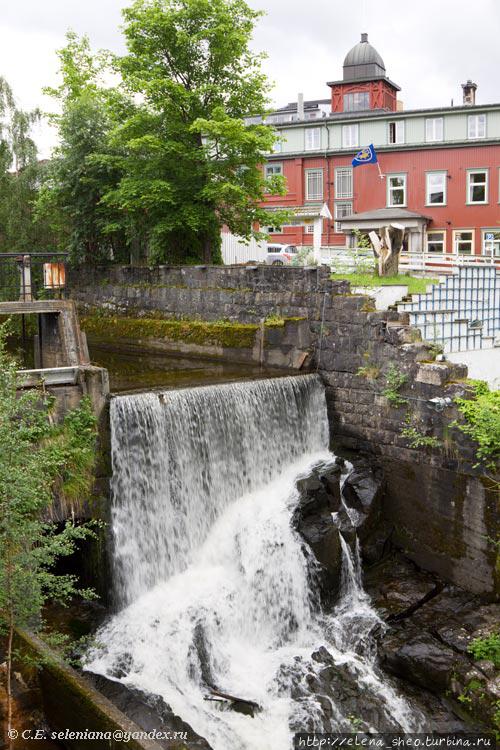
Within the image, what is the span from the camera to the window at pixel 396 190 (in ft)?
113

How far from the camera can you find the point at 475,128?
3294 centimetres

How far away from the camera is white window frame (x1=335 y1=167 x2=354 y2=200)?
3550 centimetres

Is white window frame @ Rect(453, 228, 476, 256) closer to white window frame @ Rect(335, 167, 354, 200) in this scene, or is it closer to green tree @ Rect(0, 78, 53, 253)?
white window frame @ Rect(335, 167, 354, 200)

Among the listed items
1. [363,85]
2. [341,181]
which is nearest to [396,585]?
[341,181]

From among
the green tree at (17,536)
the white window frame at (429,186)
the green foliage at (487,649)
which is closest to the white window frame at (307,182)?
the white window frame at (429,186)

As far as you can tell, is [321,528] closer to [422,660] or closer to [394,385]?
[422,660]

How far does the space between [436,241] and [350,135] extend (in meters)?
6.75

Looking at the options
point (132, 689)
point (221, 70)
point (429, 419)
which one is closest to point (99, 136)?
point (221, 70)

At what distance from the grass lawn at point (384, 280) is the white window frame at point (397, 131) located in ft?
51.0

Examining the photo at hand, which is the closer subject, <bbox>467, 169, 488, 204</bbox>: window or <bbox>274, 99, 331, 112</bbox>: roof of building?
<bbox>467, 169, 488, 204</bbox>: window

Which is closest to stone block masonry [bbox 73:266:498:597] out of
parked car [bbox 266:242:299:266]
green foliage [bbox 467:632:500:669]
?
green foliage [bbox 467:632:500:669]

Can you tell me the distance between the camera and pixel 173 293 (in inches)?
813

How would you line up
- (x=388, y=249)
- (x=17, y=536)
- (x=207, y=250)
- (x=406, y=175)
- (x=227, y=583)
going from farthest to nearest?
(x=406, y=175) → (x=207, y=250) → (x=388, y=249) → (x=227, y=583) → (x=17, y=536)

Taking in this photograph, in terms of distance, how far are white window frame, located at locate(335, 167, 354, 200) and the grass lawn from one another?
606 inches
